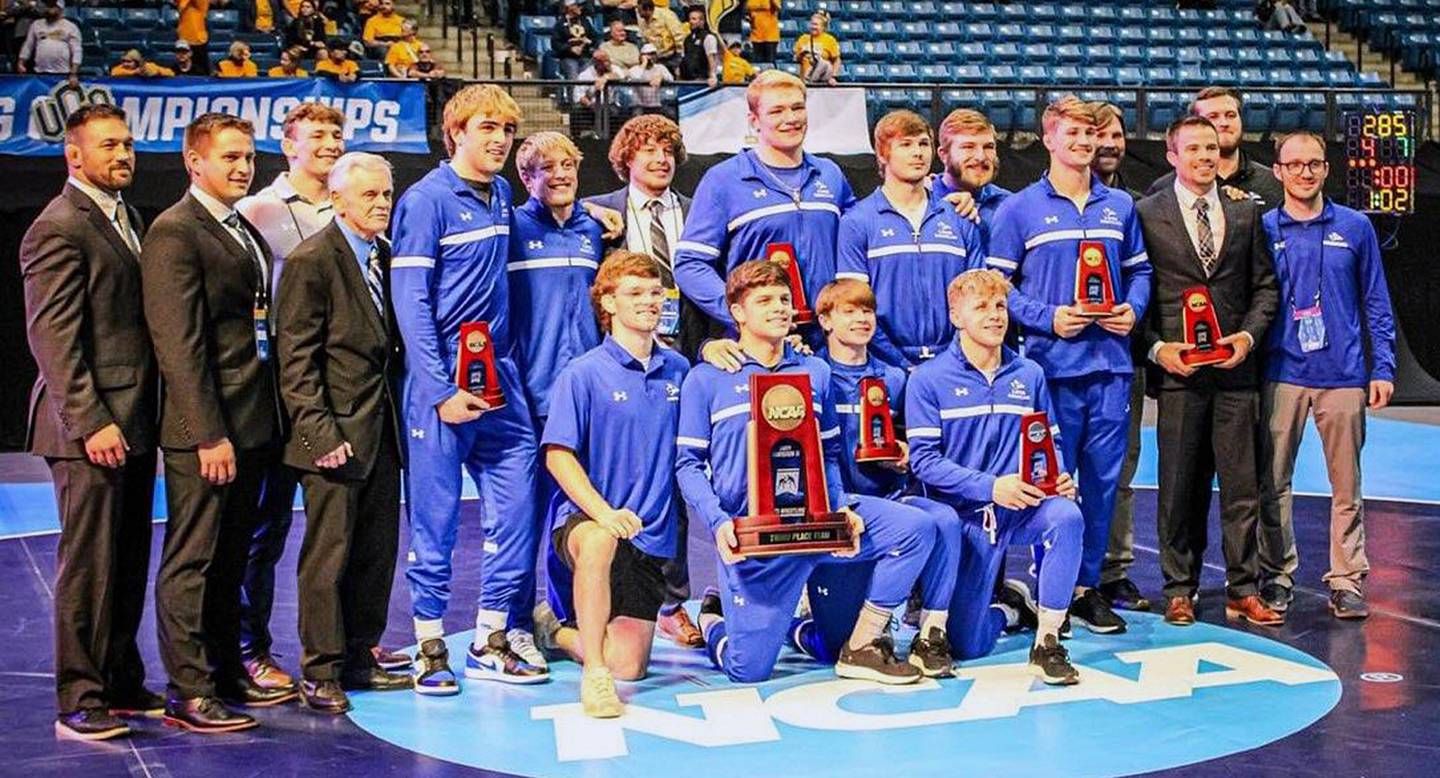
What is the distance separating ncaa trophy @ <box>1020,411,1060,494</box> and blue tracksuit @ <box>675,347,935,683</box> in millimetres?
391

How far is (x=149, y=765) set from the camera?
Result: 17.3ft

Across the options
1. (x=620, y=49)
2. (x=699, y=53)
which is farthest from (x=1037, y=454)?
(x=699, y=53)

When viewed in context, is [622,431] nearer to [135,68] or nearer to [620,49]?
[135,68]

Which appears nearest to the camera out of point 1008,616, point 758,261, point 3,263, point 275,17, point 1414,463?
point 758,261

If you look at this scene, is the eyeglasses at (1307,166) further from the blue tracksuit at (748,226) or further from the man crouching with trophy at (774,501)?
the man crouching with trophy at (774,501)

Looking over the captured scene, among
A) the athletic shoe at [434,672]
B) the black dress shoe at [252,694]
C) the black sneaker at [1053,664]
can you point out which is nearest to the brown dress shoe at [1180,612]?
the black sneaker at [1053,664]

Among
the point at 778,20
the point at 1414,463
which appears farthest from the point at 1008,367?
the point at 778,20

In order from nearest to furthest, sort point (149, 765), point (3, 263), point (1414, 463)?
point (149, 765)
point (1414, 463)
point (3, 263)

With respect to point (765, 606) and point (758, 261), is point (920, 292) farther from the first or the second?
point (765, 606)

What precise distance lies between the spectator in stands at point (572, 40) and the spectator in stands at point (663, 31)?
1.69ft

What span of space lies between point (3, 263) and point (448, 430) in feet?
25.5

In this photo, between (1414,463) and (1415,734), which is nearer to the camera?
(1415,734)

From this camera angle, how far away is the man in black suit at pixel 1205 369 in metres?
7.07

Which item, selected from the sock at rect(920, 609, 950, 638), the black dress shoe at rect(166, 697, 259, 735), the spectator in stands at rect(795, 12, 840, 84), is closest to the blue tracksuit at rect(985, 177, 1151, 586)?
the sock at rect(920, 609, 950, 638)
